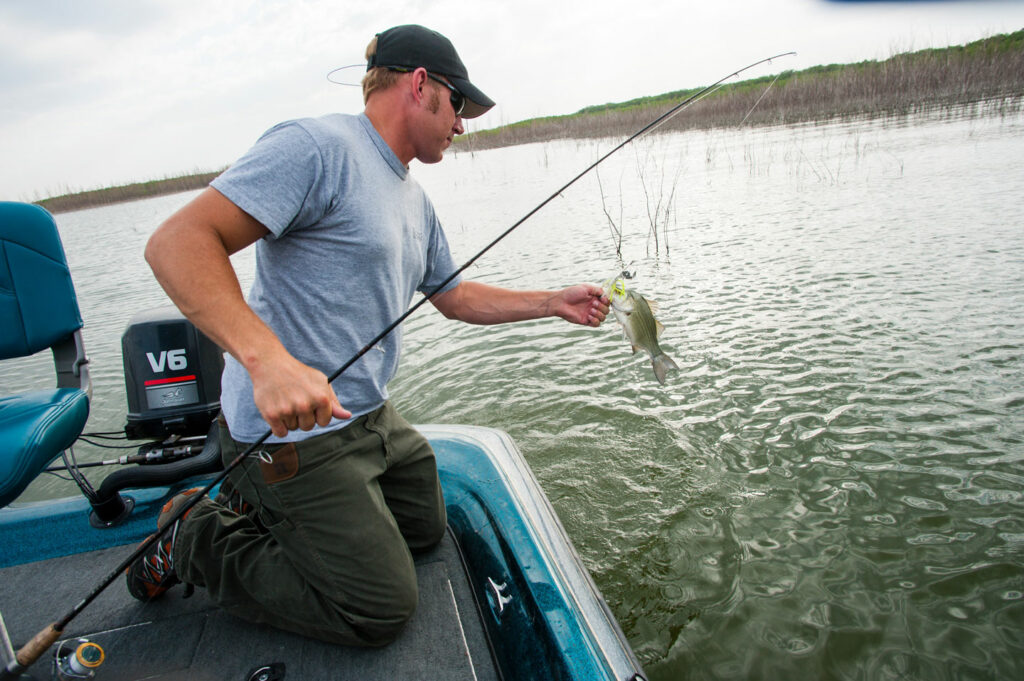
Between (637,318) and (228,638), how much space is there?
2.03 metres

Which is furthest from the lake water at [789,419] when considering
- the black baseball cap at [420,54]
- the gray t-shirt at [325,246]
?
the black baseball cap at [420,54]

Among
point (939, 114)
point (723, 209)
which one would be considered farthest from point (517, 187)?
point (939, 114)

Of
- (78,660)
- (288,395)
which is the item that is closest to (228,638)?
(78,660)

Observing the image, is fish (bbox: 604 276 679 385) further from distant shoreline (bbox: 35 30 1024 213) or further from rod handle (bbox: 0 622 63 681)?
distant shoreline (bbox: 35 30 1024 213)

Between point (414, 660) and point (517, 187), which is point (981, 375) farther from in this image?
point (517, 187)

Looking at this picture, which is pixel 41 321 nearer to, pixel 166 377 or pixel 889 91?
pixel 166 377

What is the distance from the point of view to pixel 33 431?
6.70 feet

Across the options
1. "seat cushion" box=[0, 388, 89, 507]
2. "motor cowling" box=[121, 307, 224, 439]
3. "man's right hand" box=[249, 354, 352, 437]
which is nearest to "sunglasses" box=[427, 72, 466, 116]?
"man's right hand" box=[249, 354, 352, 437]

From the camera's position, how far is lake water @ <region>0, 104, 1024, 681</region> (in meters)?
2.37

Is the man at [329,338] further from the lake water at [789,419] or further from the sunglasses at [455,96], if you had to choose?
the lake water at [789,419]

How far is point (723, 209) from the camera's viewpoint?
9656 mm

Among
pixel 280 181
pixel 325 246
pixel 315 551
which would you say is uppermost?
pixel 280 181

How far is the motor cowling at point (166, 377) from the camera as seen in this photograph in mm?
2742

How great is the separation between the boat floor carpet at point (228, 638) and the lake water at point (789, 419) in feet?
2.78
